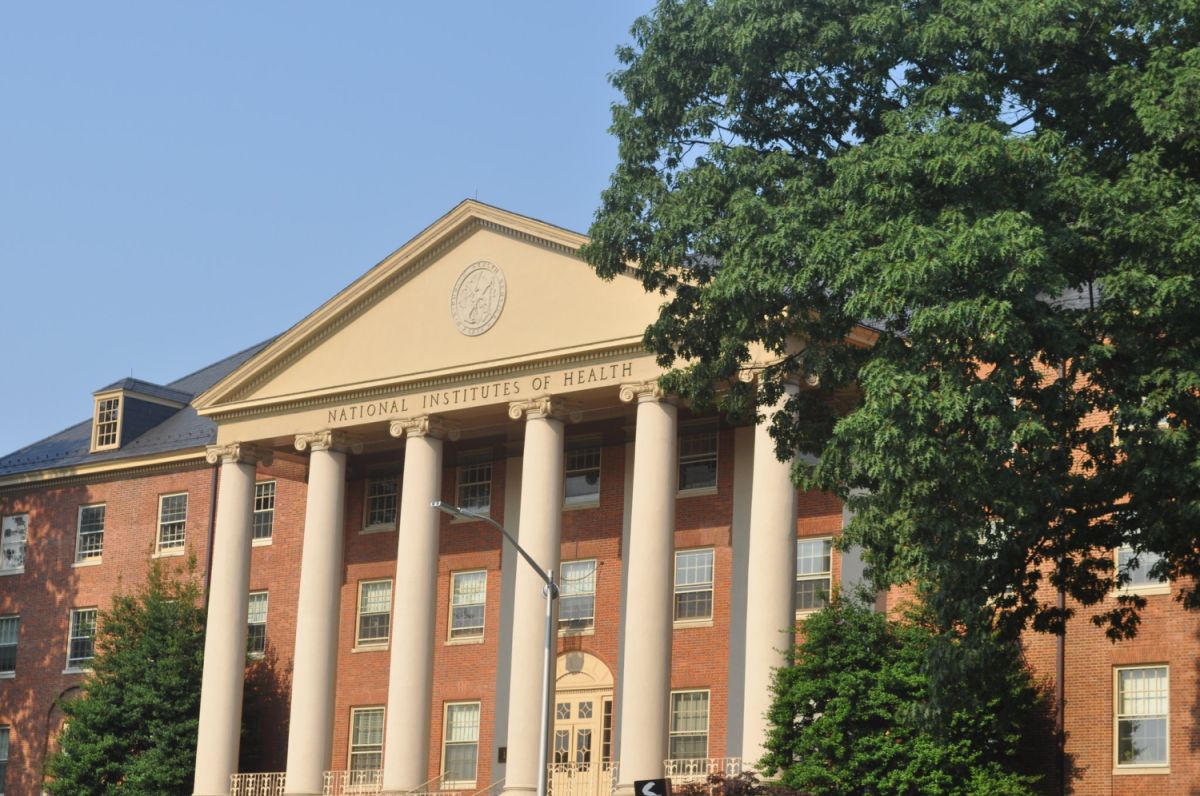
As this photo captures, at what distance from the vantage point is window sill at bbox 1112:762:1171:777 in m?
36.8

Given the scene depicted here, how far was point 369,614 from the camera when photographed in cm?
5178

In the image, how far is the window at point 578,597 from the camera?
47.2 meters

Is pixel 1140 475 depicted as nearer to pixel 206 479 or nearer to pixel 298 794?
pixel 298 794

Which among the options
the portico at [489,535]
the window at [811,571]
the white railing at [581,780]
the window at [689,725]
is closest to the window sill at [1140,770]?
the portico at [489,535]

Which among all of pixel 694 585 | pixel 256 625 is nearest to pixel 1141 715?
pixel 694 585

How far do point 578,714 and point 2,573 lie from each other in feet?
81.0

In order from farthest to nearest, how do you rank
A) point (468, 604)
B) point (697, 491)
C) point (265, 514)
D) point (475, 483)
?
point (265, 514) → point (475, 483) → point (468, 604) → point (697, 491)

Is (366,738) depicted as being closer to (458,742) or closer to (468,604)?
(458,742)

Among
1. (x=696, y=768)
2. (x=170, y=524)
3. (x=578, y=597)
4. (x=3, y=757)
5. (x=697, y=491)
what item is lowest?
(x=3, y=757)

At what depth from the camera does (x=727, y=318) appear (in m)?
29.0

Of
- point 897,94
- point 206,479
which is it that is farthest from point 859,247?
point 206,479

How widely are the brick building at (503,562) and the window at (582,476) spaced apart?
0.27 feet

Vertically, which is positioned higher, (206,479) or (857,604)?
(206,479)

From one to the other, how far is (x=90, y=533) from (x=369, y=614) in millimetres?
A: 12831
